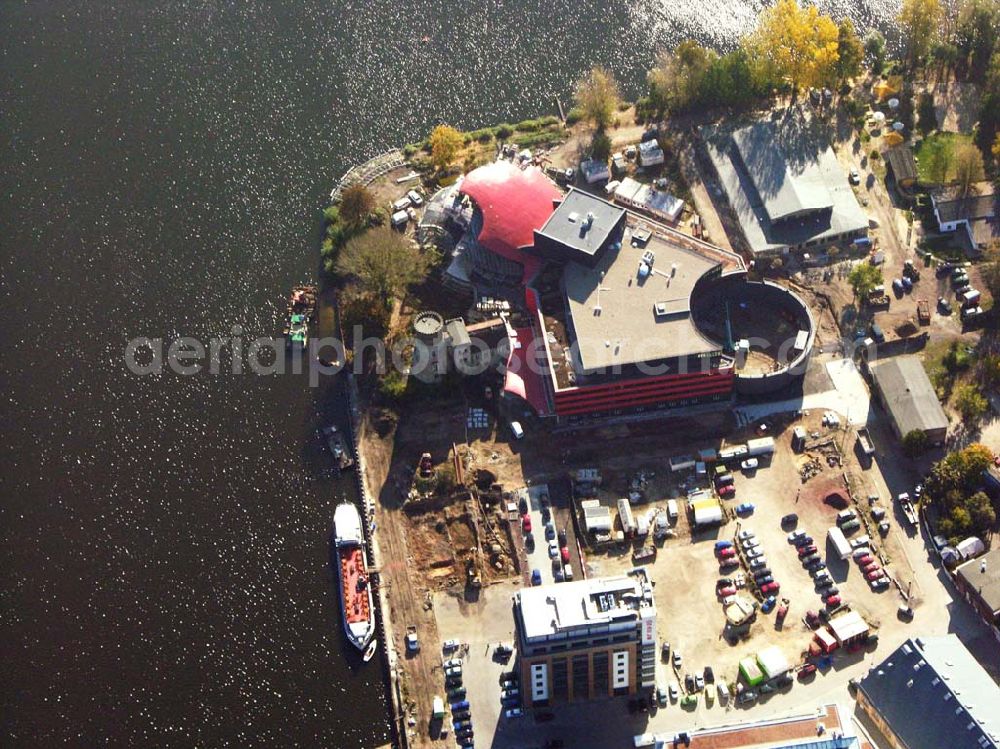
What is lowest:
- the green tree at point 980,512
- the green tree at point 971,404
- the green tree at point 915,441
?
the green tree at point 980,512

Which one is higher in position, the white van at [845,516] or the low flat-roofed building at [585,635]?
the white van at [845,516]

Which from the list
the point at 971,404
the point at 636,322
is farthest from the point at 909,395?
the point at 636,322

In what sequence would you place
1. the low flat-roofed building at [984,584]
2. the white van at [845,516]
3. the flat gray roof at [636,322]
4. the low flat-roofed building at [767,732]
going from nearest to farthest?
the low flat-roofed building at [767,732], the low flat-roofed building at [984,584], the white van at [845,516], the flat gray roof at [636,322]

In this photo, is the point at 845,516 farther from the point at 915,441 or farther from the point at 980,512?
the point at 980,512

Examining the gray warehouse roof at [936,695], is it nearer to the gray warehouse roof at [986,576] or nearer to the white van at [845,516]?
the gray warehouse roof at [986,576]

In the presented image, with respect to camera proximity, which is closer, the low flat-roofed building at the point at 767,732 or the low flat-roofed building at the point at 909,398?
the low flat-roofed building at the point at 767,732

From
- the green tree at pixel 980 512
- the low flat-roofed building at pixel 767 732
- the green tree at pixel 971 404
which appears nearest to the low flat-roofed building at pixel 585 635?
the low flat-roofed building at pixel 767 732

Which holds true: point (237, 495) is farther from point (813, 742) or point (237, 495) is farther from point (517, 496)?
point (813, 742)
